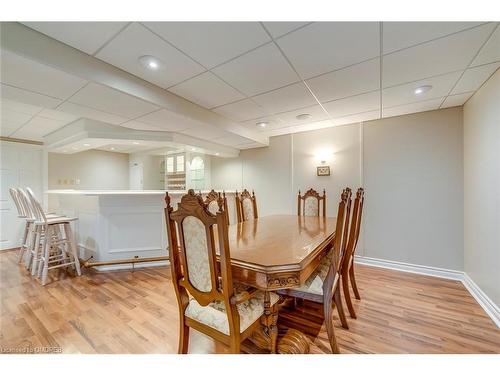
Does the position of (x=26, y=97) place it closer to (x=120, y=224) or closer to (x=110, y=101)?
(x=110, y=101)

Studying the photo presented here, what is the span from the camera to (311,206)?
3305 mm

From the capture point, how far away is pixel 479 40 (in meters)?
1.52

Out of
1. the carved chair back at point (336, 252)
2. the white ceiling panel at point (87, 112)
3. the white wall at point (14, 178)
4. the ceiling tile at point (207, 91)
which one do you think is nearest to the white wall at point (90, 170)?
the white wall at point (14, 178)

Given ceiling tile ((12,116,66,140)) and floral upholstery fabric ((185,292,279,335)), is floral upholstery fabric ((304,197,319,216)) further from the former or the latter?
ceiling tile ((12,116,66,140))

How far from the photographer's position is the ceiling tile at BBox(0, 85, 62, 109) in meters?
1.86

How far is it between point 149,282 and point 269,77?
2752mm

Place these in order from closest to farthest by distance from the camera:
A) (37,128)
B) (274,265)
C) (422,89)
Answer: (274,265) < (422,89) < (37,128)

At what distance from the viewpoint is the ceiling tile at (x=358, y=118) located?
3.10 m

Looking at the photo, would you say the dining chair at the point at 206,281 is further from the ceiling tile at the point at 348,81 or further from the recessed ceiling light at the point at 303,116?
the recessed ceiling light at the point at 303,116

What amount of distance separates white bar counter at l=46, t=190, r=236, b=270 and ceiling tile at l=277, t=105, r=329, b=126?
2.05 m

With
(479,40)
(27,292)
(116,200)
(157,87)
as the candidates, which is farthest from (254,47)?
(27,292)

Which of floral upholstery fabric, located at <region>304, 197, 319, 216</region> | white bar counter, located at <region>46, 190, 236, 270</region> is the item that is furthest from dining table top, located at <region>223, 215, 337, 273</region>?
white bar counter, located at <region>46, 190, 236, 270</region>

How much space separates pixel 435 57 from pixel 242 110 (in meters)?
1.99

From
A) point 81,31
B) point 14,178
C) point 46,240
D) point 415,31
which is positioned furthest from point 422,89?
point 14,178
